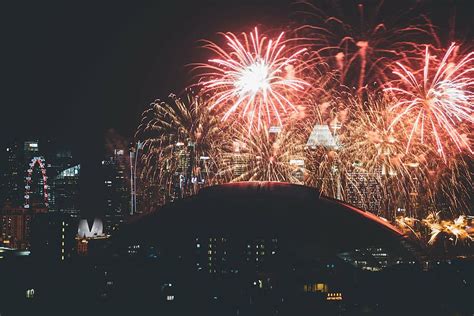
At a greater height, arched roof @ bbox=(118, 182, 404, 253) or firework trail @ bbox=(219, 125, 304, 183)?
firework trail @ bbox=(219, 125, 304, 183)

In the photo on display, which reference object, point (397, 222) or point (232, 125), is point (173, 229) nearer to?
point (232, 125)

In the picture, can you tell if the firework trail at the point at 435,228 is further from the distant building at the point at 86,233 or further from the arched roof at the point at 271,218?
the distant building at the point at 86,233

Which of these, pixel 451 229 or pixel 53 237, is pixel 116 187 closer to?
pixel 53 237

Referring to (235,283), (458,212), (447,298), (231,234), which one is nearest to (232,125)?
(231,234)

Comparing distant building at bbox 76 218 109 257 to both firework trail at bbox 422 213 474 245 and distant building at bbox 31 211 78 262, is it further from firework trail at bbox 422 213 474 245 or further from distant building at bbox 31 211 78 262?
firework trail at bbox 422 213 474 245

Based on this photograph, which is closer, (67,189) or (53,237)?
(53,237)

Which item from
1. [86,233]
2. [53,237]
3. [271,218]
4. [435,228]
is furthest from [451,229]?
[86,233]

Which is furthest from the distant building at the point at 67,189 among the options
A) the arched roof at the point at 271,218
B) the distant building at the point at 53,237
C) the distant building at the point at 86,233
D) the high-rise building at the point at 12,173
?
the arched roof at the point at 271,218

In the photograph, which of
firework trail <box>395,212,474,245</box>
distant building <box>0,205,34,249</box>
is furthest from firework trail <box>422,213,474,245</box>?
distant building <box>0,205,34,249</box>

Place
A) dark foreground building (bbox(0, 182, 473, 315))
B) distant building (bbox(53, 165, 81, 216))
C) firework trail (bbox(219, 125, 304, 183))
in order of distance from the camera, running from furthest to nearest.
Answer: distant building (bbox(53, 165, 81, 216)) → firework trail (bbox(219, 125, 304, 183)) → dark foreground building (bbox(0, 182, 473, 315))
